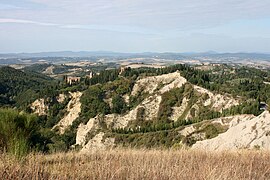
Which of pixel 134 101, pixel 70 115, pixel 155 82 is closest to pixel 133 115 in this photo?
pixel 134 101

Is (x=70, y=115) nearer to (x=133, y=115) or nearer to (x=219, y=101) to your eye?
(x=133, y=115)

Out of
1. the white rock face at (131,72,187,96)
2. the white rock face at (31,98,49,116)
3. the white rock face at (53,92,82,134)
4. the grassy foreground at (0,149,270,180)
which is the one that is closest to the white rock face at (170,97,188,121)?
the white rock face at (131,72,187,96)

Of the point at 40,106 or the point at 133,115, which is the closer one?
the point at 133,115

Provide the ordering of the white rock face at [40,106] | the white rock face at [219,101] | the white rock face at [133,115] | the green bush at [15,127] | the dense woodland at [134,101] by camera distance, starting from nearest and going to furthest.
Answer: the green bush at [15,127] < the dense woodland at [134,101] < the white rock face at [219,101] < the white rock face at [133,115] < the white rock face at [40,106]

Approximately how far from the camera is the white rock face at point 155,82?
312 ft

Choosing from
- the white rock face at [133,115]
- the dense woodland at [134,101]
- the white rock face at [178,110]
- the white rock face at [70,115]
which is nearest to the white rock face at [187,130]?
the dense woodland at [134,101]

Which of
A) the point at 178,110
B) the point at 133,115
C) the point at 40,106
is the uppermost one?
the point at 178,110

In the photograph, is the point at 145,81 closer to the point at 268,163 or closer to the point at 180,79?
the point at 180,79

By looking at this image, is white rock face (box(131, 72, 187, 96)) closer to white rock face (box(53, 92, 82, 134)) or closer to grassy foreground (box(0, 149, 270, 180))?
white rock face (box(53, 92, 82, 134))

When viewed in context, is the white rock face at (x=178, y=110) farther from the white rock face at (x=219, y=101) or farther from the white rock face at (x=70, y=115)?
the white rock face at (x=70, y=115)

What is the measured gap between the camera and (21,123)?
6578 mm

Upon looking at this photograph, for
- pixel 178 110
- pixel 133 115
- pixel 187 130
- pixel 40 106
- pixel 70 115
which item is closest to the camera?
pixel 187 130

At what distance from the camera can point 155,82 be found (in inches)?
3994

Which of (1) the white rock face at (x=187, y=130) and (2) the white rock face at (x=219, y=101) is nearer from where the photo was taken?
(1) the white rock face at (x=187, y=130)
